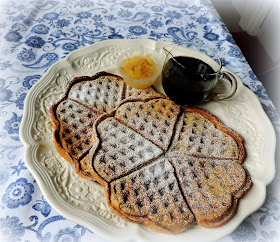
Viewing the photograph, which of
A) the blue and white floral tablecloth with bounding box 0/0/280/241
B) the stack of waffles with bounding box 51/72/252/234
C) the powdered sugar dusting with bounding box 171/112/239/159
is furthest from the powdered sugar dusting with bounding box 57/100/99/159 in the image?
the powdered sugar dusting with bounding box 171/112/239/159

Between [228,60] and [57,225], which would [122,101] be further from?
[228,60]

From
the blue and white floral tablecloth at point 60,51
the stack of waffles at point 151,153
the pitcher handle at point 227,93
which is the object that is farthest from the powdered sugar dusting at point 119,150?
the pitcher handle at point 227,93

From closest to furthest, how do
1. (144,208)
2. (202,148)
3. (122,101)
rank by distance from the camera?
(144,208)
(202,148)
(122,101)

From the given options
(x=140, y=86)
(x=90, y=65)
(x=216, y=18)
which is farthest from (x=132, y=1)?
(x=140, y=86)

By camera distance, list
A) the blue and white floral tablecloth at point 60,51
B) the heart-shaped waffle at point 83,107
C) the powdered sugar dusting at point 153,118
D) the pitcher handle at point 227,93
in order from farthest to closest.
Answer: the pitcher handle at point 227,93 → the powdered sugar dusting at point 153,118 → the heart-shaped waffle at point 83,107 → the blue and white floral tablecloth at point 60,51

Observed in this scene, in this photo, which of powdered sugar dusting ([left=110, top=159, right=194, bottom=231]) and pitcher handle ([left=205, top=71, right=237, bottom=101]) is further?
pitcher handle ([left=205, top=71, right=237, bottom=101])

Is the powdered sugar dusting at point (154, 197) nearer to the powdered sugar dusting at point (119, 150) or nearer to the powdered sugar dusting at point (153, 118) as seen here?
the powdered sugar dusting at point (119, 150)

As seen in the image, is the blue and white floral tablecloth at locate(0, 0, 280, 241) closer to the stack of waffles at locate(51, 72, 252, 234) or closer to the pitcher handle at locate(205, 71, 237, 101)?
the stack of waffles at locate(51, 72, 252, 234)
